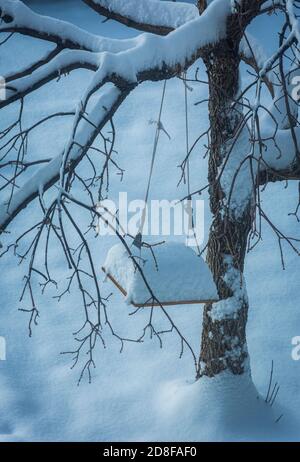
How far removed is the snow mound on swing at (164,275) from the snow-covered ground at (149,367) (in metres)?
1.77

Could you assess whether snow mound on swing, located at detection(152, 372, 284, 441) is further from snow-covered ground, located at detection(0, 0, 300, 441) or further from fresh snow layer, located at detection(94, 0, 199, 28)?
fresh snow layer, located at detection(94, 0, 199, 28)

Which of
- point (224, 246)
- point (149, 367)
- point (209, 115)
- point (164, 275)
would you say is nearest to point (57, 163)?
point (164, 275)

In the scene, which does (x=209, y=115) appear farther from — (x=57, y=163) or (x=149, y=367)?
(x=149, y=367)

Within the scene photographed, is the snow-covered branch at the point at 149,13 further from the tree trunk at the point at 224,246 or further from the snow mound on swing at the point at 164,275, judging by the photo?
the snow mound on swing at the point at 164,275

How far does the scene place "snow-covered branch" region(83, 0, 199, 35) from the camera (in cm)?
487

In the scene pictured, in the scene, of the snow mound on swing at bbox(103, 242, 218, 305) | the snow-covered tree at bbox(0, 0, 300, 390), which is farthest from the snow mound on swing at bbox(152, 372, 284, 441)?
Answer: the snow mound on swing at bbox(103, 242, 218, 305)

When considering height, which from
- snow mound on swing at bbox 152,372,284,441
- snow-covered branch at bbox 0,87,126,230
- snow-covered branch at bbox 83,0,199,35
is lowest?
snow mound on swing at bbox 152,372,284,441

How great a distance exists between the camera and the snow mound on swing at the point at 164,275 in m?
3.35

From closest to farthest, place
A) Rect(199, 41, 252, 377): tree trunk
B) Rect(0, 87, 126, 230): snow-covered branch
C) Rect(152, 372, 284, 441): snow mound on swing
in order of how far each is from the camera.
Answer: Rect(0, 87, 126, 230): snow-covered branch < Rect(199, 41, 252, 377): tree trunk < Rect(152, 372, 284, 441): snow mound on swing

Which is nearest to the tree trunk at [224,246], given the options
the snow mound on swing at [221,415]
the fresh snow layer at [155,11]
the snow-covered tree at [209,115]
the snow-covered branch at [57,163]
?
the snow-covered tree at [209,115]

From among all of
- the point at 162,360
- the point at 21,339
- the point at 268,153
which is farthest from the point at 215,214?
the point at 21,339

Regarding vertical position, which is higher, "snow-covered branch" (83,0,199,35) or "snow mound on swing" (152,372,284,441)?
"snow-covered branch" (83,0,199,35)
